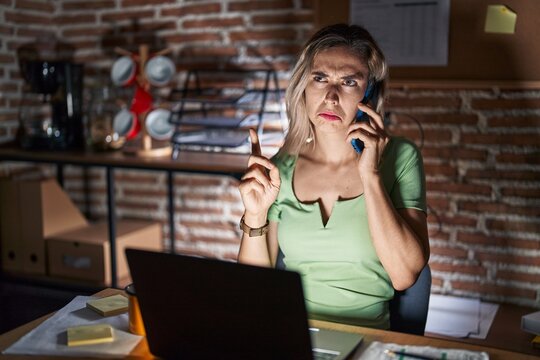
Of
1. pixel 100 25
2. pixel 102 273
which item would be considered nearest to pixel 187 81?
pixel 100 25

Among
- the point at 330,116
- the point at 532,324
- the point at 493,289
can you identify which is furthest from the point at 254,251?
the point at 493,289

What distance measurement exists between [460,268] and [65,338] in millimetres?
1968

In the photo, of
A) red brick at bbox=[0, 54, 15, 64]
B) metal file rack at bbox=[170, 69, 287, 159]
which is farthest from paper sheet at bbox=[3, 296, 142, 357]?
red brick at bbox=[0, 54, 15, 64]

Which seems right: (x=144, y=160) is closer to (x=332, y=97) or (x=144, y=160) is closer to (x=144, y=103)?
(x=144, y=103)

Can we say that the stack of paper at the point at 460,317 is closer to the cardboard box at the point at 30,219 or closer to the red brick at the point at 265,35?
the red brick at the point at 265,35

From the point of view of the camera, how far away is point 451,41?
2631 millimetres

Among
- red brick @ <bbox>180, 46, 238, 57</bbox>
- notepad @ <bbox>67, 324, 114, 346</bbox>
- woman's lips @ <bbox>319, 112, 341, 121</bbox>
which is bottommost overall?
notepad @ <bbox>67, 324, 114, 346</bbox>

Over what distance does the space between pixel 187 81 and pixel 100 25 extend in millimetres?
731

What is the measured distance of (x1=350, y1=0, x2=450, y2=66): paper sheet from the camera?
263cm

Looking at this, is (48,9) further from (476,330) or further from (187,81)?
(476,330)

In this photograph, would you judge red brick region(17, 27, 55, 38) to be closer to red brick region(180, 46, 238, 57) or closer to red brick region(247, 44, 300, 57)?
red brick region(180, 46, 238, 57)

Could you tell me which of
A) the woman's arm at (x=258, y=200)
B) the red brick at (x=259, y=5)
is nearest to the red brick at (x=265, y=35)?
the red brick at (x=259, y=5)

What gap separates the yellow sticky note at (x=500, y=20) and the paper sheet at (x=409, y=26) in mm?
159

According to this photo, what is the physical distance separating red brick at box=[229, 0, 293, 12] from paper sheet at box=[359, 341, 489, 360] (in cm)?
209
